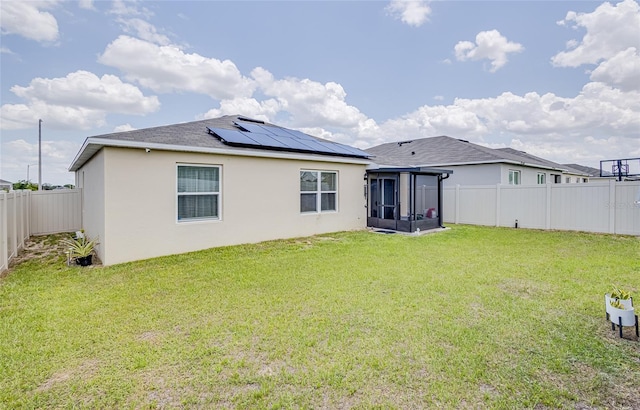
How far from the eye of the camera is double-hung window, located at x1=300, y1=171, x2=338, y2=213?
1059cm

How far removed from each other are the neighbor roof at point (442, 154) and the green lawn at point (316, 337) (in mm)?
9896

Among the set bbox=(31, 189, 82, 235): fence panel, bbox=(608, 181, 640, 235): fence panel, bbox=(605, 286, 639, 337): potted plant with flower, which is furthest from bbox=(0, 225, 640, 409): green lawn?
bbox=(31, 189, 82, 235): fence panel

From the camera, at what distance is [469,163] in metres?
16.7

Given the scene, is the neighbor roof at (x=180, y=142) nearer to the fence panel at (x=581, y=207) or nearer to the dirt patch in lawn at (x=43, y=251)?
the dirt patch in lawn at (x=43, y=251)

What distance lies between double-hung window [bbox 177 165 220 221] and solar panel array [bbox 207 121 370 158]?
1086 millimetres

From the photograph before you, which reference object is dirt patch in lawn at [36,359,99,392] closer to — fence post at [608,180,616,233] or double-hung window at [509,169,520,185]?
fence post at [608,180,616,233]

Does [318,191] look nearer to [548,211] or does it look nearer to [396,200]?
[396,200]

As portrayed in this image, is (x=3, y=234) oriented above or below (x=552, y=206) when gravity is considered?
below

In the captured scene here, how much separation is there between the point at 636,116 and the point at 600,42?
285 inches

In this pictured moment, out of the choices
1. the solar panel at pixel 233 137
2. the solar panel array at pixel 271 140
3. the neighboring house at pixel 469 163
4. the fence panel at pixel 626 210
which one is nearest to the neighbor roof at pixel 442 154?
the neighboring house at pixel 469 163

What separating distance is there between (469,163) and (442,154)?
2225mm

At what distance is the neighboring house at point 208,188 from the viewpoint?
7141 mm

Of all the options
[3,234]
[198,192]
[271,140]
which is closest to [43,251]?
[3,234]

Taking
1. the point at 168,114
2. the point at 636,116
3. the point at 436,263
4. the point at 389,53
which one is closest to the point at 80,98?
the point at 168,114
